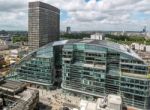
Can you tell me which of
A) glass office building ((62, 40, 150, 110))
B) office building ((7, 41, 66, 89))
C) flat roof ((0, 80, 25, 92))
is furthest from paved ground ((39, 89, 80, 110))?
flat roof ((0, 80, 25, 92))

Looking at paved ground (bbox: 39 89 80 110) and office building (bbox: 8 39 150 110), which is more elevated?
office building (bbox: 8 39 150 110)

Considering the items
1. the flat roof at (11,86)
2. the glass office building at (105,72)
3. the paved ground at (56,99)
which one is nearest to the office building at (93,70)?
the glass office building at (105,72)

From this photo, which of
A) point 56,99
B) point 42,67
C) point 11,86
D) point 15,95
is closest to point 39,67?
point 42,67

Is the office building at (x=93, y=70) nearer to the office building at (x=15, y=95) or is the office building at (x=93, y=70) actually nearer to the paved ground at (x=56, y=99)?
the paved ground at (x=56, y=99)

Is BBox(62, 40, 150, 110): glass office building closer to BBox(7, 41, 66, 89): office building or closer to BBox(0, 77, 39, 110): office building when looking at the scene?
BBox(7, 41, 66, 89): office building

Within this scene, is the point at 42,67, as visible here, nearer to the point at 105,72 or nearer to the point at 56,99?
the point at 56,99

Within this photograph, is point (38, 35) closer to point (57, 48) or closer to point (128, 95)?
point (57, 48)

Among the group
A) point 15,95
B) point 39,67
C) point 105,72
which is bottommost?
point 15,95
